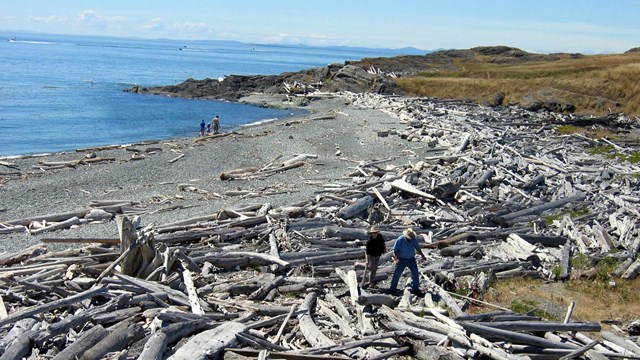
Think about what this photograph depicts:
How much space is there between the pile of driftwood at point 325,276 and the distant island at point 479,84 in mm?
36709

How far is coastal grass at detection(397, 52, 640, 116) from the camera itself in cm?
5444

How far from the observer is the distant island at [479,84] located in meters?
55.0

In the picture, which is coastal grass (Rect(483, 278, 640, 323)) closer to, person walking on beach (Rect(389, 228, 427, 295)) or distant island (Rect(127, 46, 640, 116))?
person walking on beach (Rect(389, 228, 427, 295))

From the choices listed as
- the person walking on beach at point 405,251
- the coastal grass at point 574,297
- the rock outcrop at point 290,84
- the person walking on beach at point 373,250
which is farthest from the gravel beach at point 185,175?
the rock outcrop at point 290,84

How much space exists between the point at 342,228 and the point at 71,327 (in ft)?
26.3

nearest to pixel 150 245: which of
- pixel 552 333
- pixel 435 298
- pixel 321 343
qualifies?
pixel 321 343

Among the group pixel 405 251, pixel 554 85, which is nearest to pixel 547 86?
pixel 554 85

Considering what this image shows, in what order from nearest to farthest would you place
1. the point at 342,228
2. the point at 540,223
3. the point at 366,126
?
1. the point at 342,228
2. the point at 540,223
3. the point at 366,126

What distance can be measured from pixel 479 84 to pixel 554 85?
29.3ft

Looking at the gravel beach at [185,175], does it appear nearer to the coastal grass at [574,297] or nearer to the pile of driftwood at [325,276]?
the pile of driftwood at [325,276]

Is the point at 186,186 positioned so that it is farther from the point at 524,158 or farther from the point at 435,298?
the point at 524,158

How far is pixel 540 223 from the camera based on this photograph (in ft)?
57.5

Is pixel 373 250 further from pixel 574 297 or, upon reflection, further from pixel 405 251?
pixel 574 297

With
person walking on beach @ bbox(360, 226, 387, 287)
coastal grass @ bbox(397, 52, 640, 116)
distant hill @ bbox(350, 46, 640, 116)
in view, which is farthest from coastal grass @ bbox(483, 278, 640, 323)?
coastal grass @ bbox(397, 52, 640, 116)
